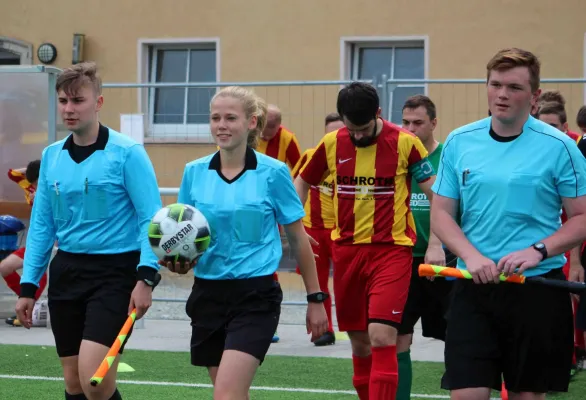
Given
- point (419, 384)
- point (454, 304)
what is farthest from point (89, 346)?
point (419, 384)

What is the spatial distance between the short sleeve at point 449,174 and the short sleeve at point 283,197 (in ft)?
2.77

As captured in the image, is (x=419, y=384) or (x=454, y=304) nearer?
(x=454, y=304)

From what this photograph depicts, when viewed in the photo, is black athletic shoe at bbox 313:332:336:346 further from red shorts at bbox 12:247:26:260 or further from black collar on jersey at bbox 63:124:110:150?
black collar on jersey at bbox 63:124:110:150

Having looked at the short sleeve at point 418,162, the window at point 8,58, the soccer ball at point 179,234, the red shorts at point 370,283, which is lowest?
the red shorts at point 370,283

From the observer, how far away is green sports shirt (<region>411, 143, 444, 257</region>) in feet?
26.2

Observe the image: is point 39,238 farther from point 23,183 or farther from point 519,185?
point 23,183

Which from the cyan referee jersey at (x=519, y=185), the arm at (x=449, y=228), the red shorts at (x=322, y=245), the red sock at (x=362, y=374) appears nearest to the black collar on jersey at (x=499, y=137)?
the cyan referee jersey at (x=519, y=185)

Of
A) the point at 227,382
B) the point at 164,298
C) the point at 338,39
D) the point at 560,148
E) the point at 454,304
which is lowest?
the point at 164,298

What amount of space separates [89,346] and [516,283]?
7.12 ft

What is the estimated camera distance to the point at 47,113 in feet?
41.2

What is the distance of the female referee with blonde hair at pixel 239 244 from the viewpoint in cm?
584

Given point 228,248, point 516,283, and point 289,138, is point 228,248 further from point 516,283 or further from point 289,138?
point 289,138

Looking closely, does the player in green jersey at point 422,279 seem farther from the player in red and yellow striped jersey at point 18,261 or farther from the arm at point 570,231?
the player in red and yellow striped jersey at point 18,261

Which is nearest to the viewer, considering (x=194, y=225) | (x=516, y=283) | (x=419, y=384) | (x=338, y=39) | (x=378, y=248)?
(x=516, y=283)
